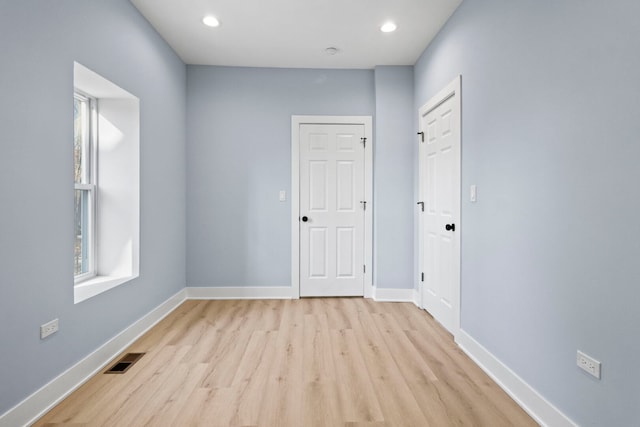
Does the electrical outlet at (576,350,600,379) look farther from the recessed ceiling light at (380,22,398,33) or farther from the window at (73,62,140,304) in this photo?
the window at (73,62,140,304)

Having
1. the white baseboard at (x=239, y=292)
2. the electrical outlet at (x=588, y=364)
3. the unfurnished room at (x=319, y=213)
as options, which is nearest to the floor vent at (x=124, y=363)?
the unfurnished room at (x=319, y=213)

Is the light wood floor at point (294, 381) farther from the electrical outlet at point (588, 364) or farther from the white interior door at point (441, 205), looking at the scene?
the electrical outlet at point (588, 364)

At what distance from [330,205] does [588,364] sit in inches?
116

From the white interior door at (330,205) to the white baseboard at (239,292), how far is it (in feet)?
0.81

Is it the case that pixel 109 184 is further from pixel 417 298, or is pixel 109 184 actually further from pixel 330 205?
pixel 417 298

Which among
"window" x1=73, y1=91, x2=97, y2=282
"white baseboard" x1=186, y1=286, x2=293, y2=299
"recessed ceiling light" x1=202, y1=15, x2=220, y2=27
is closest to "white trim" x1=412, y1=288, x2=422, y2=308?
"white baseboard" x1=186, y1=286, x2=293, y2=299

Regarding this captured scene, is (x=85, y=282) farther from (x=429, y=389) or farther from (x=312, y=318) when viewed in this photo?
(x=429, y=389)

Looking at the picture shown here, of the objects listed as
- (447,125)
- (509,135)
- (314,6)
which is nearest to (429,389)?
(509,135)

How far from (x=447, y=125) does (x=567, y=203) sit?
1.62 meters

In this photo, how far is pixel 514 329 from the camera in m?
2.04

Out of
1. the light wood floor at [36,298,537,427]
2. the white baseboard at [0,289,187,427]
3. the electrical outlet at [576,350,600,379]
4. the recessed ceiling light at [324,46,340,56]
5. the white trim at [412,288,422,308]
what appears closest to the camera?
the electrical outlet at [576,350,600,379]

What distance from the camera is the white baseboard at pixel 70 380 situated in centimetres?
168

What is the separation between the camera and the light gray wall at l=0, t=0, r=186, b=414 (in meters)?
1.62

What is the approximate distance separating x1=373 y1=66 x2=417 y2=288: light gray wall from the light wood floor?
796 mm
